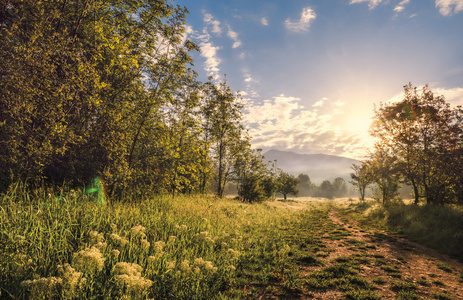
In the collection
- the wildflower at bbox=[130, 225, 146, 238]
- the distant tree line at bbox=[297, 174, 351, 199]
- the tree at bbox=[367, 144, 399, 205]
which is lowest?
the distant tree line at bbox=[297, 174, 351, 199]

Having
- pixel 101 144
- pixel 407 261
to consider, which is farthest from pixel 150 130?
pixel 407 261

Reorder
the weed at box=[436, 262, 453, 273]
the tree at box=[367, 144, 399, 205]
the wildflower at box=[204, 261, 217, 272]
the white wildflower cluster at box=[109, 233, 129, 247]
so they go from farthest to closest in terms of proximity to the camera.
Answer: the tree at box=[367, 144, 399, 205]
the weed at box=[436, 262, 453, 273]
the white wildflower cluster at box=[109, 233, 129, 247]
the wildflower at box=[204, 261, 217, 272]

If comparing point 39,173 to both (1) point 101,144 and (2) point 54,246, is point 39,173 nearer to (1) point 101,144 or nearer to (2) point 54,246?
(1) point 101,144

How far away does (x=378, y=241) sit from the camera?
36.2ft

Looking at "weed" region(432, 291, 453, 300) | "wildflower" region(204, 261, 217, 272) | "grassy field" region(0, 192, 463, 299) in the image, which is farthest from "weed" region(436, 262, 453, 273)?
"wildflower" region(204, 261, 217, 272)

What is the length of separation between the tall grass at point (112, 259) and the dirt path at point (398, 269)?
60.7 inches

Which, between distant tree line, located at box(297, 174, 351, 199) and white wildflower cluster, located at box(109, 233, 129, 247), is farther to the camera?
distant tree line, located at box(297, 174, 351, 199)

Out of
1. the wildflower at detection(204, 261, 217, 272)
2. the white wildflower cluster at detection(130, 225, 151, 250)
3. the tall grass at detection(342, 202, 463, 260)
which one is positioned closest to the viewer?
the wildflower at detection(204, 261, 217, 272)

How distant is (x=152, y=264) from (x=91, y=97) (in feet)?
20.2

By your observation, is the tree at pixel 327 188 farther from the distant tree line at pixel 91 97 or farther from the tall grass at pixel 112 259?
the tall grass at pixel 112 259

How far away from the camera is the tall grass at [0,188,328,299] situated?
10.4 feet

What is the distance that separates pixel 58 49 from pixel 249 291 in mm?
9831

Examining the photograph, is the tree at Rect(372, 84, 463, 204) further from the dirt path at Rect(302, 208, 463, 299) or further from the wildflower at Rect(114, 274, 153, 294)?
the wildflower at Rect(114, 274, 153, 294)

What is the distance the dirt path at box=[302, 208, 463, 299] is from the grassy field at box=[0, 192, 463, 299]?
0.04 m
